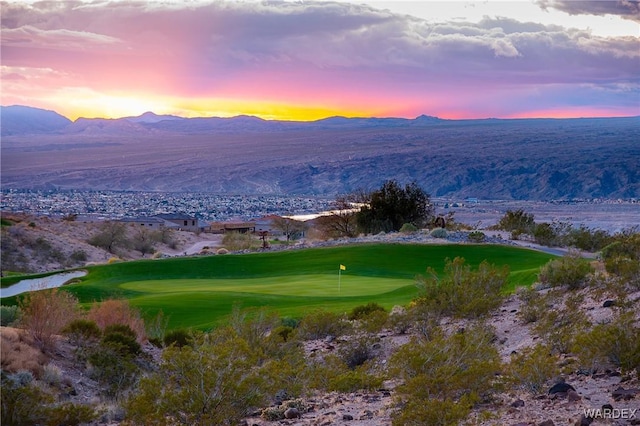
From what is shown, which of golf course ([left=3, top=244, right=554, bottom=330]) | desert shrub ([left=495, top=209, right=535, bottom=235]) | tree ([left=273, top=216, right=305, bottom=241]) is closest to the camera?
golf course ([left=3, top=244, right=554, bottom=330])

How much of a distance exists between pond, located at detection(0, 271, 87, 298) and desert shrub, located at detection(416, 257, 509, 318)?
687 inches

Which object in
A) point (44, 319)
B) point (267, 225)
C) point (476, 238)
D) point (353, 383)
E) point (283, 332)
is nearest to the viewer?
point (353, 383)

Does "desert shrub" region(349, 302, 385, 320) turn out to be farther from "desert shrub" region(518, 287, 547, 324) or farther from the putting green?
the putting green

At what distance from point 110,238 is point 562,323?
56.3 m

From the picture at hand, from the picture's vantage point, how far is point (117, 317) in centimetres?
1883

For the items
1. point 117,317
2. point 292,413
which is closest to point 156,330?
point 117,317

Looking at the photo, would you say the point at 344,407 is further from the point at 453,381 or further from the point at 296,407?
the point at 453,381

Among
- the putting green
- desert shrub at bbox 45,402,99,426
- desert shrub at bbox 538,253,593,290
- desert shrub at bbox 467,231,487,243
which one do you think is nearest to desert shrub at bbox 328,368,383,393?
desert shrub at bbox 45,402,99,426

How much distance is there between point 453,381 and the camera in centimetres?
1068

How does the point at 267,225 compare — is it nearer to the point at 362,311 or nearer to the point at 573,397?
the point at 362,311

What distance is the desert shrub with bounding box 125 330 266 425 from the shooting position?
9898 mm

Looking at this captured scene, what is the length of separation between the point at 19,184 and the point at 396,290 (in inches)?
5184

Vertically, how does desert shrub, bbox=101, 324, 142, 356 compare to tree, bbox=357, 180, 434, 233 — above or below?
above

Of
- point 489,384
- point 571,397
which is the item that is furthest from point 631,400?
point 489,384
